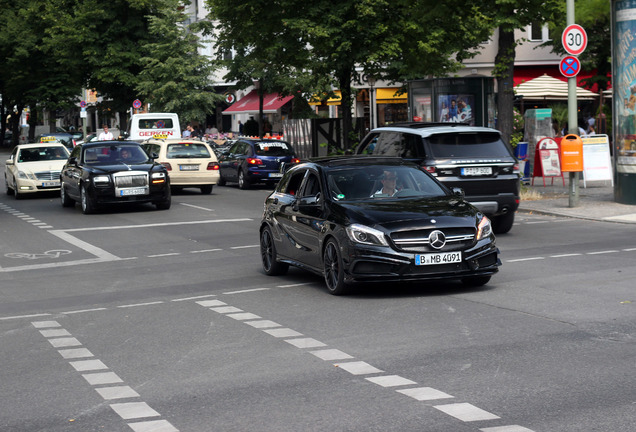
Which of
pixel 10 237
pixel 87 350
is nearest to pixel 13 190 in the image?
pixel 10 237

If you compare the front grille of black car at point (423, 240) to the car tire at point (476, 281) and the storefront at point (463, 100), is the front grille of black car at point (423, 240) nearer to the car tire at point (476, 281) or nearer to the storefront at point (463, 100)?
the car tire at point (476, 281)

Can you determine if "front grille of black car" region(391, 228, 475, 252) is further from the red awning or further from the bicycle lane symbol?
the red awning

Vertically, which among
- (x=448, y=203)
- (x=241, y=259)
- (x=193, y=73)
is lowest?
(x=241, y=259)

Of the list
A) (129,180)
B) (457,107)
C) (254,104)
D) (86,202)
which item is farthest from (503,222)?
(254,104)

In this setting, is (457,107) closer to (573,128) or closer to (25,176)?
(573,128)

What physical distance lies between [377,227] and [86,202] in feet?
49.5

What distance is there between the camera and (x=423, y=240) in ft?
36.8

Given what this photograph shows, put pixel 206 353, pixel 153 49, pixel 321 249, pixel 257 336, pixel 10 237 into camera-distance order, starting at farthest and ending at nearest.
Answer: pixel 153 49
pixel 10 237
pixel 321 249
pixel 257 336
pixel 206 353

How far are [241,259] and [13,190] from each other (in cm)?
1988

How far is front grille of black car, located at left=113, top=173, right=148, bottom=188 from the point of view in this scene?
2494 cm

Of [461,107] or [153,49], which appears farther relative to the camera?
[153,49]

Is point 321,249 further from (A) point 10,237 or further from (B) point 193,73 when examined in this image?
(B) point 193,73

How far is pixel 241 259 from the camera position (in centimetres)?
1566

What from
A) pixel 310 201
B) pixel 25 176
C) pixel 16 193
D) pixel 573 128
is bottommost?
pixel 16 193
